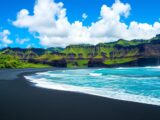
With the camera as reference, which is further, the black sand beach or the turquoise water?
the turquoise water

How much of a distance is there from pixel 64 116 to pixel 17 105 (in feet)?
18.1

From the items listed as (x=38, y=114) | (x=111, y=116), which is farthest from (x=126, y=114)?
(x=38, y=114)

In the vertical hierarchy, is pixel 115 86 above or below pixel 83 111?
below

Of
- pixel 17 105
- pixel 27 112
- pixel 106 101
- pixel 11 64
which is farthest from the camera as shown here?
pixel 11 64

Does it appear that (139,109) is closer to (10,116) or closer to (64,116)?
(64,116)

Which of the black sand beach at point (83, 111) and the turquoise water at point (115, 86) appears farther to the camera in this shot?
the turquoise water at point (115, 86)

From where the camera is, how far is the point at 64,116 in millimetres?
16969

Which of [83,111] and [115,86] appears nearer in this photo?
[83,111]

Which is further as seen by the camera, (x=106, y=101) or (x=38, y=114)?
(x=106, y=101)

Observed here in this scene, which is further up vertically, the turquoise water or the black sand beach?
the black sand beach

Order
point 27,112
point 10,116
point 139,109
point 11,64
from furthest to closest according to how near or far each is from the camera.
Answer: point 11,64, point 139,109, point 27,112, point 10,116

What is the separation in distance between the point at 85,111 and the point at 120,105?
355 cm

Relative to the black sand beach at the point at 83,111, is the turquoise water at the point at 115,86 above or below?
below

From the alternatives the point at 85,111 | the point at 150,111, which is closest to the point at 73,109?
the point at 85,111
